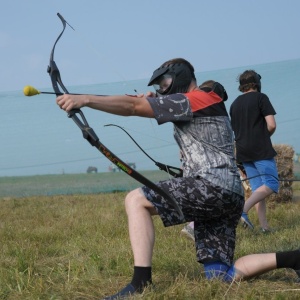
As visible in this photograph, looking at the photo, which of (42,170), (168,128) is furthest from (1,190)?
(168,128)

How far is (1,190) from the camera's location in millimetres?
13695

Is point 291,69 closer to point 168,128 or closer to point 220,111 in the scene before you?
point 168,128

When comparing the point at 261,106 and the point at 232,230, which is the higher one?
the point at 261,106

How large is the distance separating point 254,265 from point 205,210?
20.3 inches

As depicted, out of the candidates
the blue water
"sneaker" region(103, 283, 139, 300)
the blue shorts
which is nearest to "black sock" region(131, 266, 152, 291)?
"sneaker" region(103, 283, 139, 300)

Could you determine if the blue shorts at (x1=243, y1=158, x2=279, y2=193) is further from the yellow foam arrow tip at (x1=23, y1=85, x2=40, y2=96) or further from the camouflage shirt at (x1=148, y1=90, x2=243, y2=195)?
the yellow foam arrow tip at (x1=23, y1=85, x2=40, y2=96)

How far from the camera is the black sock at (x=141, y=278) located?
11.4 feet

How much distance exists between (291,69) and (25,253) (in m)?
11.4

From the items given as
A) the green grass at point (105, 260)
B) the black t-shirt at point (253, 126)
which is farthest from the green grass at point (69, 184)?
the black t-shirt at point (253, 126)

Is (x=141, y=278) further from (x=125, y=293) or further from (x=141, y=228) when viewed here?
(x=141, y=228)

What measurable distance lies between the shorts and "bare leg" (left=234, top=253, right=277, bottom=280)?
81 millimetres

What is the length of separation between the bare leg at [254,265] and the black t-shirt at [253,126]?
8.09 ft

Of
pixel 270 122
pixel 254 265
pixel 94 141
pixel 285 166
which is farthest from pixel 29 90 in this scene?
pixel 285 166

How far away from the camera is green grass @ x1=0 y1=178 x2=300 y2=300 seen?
3.66 meters
